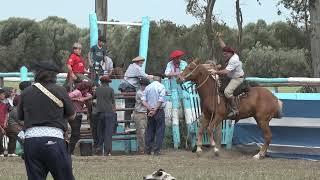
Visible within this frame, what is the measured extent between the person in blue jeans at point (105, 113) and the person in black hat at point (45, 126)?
373 inches

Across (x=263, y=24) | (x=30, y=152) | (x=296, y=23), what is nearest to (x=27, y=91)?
(x=30, y=152)

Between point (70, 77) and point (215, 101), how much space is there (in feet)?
12.4

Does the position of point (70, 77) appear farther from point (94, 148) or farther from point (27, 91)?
point (27, 91)

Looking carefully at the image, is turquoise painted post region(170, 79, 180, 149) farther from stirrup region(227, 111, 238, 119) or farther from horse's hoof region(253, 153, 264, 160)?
horse's hoof region(253, 153, 264, 160)

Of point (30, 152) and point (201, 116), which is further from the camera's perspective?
point (201, 116)

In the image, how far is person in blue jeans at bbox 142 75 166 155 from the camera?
18922 mm

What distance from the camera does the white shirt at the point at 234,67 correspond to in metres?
18.1

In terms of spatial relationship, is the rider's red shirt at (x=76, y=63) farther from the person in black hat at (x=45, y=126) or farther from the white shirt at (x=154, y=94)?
the person in black hat at (x=45, y=126)

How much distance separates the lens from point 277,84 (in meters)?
20.2

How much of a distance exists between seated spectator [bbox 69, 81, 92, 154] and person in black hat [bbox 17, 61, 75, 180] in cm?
877

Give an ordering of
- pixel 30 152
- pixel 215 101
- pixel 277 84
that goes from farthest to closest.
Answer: pixel 277 84
pixel 215 101
pixel 30 152

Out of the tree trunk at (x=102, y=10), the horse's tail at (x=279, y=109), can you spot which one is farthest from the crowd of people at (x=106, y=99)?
the tree trunk at (x=102, y=10)

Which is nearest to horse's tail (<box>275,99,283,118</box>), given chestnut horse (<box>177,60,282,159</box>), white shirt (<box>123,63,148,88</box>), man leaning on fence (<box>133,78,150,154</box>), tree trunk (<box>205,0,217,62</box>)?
chestnut horse (<box>177,60,282,159</box>)

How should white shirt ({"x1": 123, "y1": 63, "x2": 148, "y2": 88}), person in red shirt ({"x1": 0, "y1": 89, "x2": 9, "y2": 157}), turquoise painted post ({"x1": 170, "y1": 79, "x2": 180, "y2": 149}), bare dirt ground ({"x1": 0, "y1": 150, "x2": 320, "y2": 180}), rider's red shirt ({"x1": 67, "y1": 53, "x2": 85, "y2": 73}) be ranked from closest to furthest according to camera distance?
1. bare dirt ground ({"x1": 0, "y1": 150, "x2": 320, "y2": 180})
2. person in red shirt ({"x1": 0, "y1": 89, "x2": 9, "y2": 157})
3. rider's red shirt ({"x1": 67, "y1": 53, "x2": 85, "y2": 73})
4. white shirt ({"x1": 123, "y1": 63, "x2": 148, "y2": 88})
5. turquoise painted post ({"x1": 170, "y1": 79, "x2": 180, "y2": 149})
